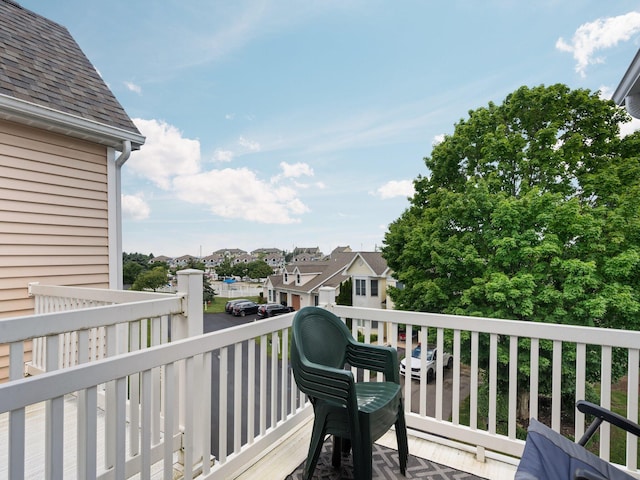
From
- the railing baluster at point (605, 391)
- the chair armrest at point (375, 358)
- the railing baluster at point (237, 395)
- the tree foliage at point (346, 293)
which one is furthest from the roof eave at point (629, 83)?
the tree foliage at point (346, 293)

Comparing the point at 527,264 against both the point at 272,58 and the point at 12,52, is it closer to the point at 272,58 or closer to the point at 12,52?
the point at 272,58

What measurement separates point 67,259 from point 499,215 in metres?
8.16

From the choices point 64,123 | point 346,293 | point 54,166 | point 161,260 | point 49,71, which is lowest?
point 346,293

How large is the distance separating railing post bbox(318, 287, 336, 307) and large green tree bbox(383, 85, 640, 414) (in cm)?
592

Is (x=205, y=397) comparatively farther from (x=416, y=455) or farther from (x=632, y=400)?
(x=632, y=400)

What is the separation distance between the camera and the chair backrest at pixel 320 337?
205cm

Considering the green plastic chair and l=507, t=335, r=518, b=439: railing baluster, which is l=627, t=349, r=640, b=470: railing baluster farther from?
the green plastic chair

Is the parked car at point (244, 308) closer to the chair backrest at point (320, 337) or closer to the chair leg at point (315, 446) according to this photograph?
the chair backrest at point (320, 337)

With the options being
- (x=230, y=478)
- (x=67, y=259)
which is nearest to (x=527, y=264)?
(x=230, y=478)

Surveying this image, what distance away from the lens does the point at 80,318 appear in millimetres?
1950

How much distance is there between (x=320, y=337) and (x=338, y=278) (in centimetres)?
1468

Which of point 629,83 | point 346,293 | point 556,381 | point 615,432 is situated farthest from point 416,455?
point 346,293

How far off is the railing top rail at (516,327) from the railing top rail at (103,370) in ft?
3.46

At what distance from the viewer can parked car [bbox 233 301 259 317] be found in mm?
7691
